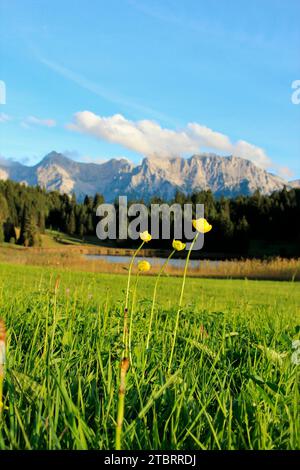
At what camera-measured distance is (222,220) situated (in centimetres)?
7675

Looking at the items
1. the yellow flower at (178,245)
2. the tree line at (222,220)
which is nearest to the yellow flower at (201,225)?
the yellow flower at (178,245)

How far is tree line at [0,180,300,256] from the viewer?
75.9 metres

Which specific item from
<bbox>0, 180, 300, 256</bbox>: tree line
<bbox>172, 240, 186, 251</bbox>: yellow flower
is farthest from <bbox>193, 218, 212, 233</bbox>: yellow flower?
<bbox>0, 180, 300, 256</bbox>: tree line

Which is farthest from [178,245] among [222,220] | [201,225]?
[222,220]

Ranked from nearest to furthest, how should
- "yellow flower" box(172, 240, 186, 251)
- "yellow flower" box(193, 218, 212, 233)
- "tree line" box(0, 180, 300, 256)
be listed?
"yellow flower" box(193, 218, 212, 233)
"yellow flower" box(172, 240, 186, 251)
"tree line" box(0, 180, 300, 256)

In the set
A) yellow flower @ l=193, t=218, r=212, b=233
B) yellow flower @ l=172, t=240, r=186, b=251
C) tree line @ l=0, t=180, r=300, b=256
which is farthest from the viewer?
tree line @ l=0, t=180, r=300, b=256

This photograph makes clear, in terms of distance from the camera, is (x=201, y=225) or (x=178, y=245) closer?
(x=201, y=225)

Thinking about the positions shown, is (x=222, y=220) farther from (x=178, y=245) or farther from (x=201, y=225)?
(x=201, y=225)

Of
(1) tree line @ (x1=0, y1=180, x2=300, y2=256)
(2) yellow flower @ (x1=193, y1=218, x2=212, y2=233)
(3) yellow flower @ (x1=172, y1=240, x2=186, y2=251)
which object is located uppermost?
(1) tree line @ (x1=0, y1=180, x2=300, y2=256)

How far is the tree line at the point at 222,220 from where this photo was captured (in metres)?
75.9

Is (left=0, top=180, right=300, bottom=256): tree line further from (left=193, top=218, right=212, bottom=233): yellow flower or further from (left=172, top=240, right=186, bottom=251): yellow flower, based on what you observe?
(left=193, top=218, right=212, bottom=233): yellow flower

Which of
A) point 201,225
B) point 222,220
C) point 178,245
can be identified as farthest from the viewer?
point 222,220

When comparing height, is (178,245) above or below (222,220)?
below
